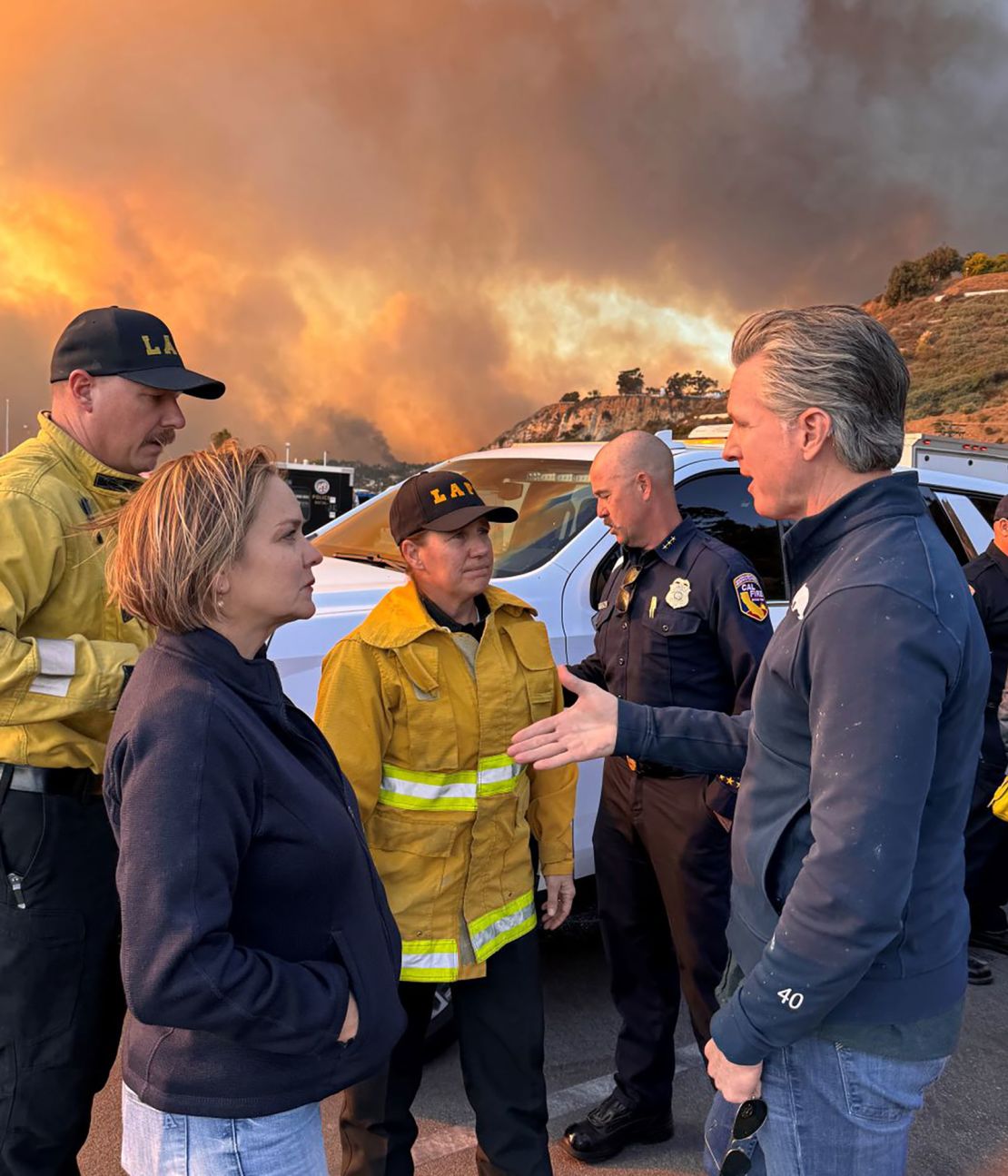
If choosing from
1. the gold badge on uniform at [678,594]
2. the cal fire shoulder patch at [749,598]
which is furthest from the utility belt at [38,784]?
the cal fire shoulder patch at [749,598]

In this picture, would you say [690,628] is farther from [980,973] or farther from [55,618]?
[980,973]

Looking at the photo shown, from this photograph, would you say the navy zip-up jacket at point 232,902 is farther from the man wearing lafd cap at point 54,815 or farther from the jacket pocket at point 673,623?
the jacket pocket at point 673,623

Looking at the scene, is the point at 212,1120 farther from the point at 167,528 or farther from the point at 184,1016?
the point at 167,528

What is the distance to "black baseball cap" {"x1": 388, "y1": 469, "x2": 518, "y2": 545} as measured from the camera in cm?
238

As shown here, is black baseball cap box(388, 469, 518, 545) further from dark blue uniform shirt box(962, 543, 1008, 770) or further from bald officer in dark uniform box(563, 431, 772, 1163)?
dark blue uniform shirt box(962, 543, 1008, 770)

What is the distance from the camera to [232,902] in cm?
140

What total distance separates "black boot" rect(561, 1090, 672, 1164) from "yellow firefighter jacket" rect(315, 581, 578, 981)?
905mm

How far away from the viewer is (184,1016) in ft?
4.33

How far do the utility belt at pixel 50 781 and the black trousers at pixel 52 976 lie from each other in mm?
17

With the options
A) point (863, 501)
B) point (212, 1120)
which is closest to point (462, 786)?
point (212, 1120)

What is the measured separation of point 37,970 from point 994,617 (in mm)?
3889

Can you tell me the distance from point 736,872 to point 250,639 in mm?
909

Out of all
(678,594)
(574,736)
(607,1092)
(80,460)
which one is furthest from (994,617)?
(80,460)

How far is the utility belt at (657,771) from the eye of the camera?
8.95 feet
